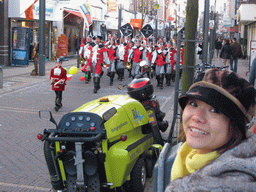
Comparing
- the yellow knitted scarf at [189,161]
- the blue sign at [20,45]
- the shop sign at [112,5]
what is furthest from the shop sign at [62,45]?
the yellow knitted scarf at [189,161]

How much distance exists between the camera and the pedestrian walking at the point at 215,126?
1321mm

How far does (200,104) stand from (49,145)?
8.96 ft

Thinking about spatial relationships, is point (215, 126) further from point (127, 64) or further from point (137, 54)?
point (127, 64)

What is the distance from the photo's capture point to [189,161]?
1.44m

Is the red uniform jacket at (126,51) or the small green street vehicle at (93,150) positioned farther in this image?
the red uniform jacket at (126,51)

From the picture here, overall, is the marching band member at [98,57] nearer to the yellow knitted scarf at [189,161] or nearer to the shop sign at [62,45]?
the yellow knitted scarf at [189,161]

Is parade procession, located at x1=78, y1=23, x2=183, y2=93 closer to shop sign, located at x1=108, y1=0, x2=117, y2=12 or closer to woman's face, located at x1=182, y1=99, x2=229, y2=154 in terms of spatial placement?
woman's face, located at x1=182, y1=99, x2=229, y2=154

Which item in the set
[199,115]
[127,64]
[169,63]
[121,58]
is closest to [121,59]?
[121,58]

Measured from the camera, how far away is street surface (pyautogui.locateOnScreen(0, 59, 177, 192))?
5297mm

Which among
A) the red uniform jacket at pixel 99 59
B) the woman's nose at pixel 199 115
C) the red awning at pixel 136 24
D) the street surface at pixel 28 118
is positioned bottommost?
the street surface at pixel 28 118

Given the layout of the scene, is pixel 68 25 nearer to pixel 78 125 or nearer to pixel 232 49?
pixel 232 49

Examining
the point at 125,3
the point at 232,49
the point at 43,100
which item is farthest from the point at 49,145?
the point at 125,3

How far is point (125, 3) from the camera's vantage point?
164 feet

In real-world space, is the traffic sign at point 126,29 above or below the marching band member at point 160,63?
above
